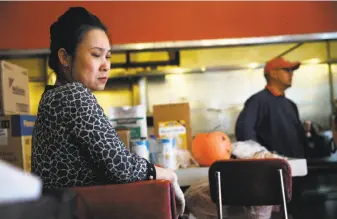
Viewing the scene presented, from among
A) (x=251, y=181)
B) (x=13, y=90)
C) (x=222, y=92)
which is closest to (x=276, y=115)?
(x=222, y=92)

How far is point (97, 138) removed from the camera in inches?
46.8

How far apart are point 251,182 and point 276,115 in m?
1.84

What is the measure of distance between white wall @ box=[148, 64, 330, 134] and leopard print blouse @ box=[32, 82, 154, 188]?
13.2 feet

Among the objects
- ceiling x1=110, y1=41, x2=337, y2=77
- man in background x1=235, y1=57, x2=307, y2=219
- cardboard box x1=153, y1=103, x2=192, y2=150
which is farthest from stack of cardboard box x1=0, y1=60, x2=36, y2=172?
ceiling x1=110, y1=41, x2=337, y2=77

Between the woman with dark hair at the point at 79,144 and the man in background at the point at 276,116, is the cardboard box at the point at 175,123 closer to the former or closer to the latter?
the man in background at the point at 276,116

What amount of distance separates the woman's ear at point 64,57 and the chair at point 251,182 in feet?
3.75

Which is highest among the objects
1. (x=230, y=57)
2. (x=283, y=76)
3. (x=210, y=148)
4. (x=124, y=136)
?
(x=230, y=57)

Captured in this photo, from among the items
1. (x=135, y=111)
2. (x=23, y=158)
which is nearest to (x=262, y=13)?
(x=135, y=111)

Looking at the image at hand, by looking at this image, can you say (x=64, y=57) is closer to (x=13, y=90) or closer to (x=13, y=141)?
(x=13, y=141)

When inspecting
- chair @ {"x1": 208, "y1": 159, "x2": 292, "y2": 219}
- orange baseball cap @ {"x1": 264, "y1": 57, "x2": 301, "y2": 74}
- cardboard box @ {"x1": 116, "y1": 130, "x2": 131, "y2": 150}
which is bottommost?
chair @ {"x1": 208, "y1": 159, "x2": 292, "y2": 219}

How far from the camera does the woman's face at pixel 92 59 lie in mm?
1407

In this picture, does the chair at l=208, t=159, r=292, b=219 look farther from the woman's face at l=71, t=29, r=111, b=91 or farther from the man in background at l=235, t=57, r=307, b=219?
the man in background at l=235, t=57, r=307, b=219

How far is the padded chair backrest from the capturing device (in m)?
2.25

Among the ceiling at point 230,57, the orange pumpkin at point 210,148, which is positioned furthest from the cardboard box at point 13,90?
the ceiling at point 230,57
